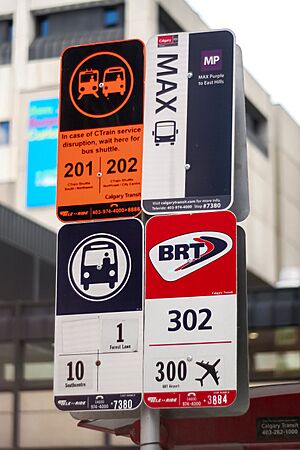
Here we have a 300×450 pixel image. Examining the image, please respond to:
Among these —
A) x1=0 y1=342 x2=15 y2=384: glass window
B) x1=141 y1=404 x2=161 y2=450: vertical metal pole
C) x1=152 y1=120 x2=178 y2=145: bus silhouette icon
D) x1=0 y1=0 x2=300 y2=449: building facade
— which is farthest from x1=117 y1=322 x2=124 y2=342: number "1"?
x1=0 y1=342 x2=15 y2=384: glass window

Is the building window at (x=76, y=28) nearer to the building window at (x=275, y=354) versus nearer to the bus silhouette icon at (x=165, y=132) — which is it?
the building window at (x=275, y=354)

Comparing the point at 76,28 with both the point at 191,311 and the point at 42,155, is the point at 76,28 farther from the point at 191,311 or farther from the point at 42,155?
the point at 191,311

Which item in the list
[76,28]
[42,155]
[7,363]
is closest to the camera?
[7,363]

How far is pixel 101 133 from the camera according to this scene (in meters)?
6.34

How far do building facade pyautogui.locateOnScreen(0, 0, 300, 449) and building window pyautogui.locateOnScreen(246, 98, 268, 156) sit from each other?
51 millimetres

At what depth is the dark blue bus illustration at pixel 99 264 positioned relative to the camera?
6168mm

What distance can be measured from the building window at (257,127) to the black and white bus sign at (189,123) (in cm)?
4881

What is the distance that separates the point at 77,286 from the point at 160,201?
588 mm

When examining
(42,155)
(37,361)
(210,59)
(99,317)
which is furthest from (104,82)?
(42,155)

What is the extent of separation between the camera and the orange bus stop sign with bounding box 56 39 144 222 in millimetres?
6219

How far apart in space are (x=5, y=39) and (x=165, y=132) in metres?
46.6

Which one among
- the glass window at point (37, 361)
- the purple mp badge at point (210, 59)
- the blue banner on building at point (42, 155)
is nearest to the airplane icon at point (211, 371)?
the purple mp badge at point (210, 59)

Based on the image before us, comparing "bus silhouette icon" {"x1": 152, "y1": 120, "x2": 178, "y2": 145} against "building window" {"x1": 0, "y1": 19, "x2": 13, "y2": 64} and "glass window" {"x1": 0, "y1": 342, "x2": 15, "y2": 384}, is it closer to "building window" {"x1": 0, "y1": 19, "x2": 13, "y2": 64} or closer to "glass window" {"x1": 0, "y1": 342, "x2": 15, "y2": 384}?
"glass window" {"x1": 0, "y1": 342, "x2": 15, "y2": 384}

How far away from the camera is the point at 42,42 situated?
1988 inches
